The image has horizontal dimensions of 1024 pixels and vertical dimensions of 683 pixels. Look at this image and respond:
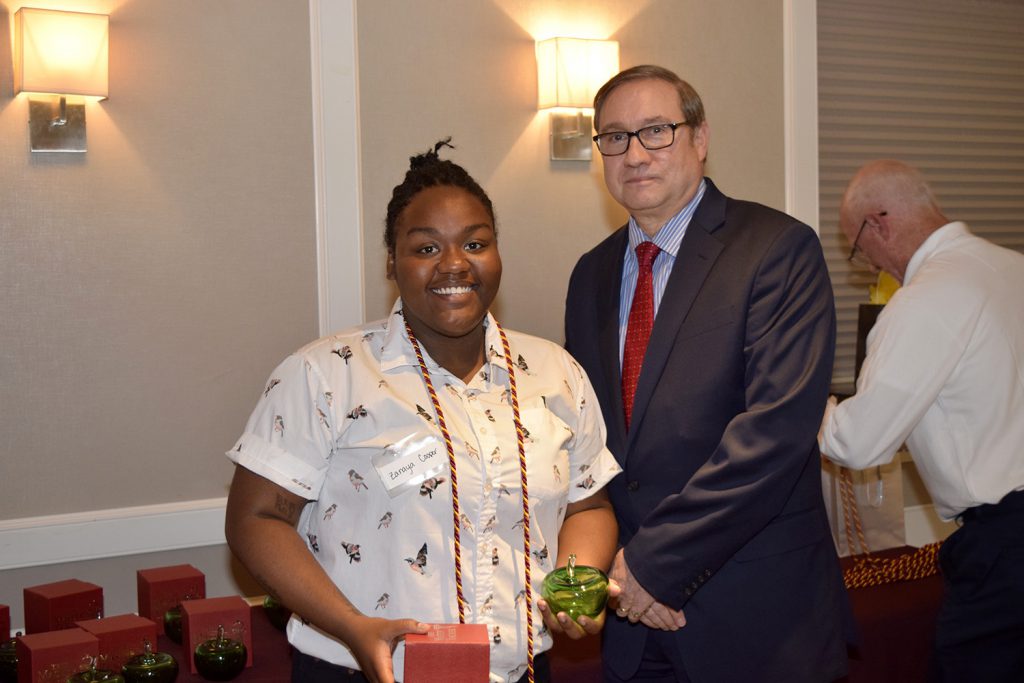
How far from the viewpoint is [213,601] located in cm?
247

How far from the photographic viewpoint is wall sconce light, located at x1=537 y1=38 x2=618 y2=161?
3.52 meters

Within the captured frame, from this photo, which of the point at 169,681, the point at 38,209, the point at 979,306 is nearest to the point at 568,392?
the point at 169,681

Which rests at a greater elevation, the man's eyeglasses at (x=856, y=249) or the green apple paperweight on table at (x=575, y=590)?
the man's eyeglasses at (x=856, y=249)

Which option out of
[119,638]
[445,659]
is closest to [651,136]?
[445,659]

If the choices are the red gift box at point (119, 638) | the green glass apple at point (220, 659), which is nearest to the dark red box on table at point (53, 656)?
the red gift box at point (119, 638)

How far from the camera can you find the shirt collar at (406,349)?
1733mm

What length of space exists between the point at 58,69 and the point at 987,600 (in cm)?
286

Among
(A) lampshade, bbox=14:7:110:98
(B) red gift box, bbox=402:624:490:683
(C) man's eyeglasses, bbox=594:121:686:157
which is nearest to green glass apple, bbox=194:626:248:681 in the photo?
(B) red gift box, bbox=402:624:490:683

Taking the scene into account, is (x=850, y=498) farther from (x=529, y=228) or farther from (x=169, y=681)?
(x=169, y=681)

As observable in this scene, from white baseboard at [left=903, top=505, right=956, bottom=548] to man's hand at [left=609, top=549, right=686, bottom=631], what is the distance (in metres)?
2.73

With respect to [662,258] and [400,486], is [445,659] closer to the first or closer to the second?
[400,486]

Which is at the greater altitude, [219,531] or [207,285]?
[207,285]

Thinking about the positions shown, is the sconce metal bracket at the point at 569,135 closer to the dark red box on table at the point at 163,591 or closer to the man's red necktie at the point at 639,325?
the man's red necktie at the point at 639,325

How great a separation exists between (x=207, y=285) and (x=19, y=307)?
53 centimetres
